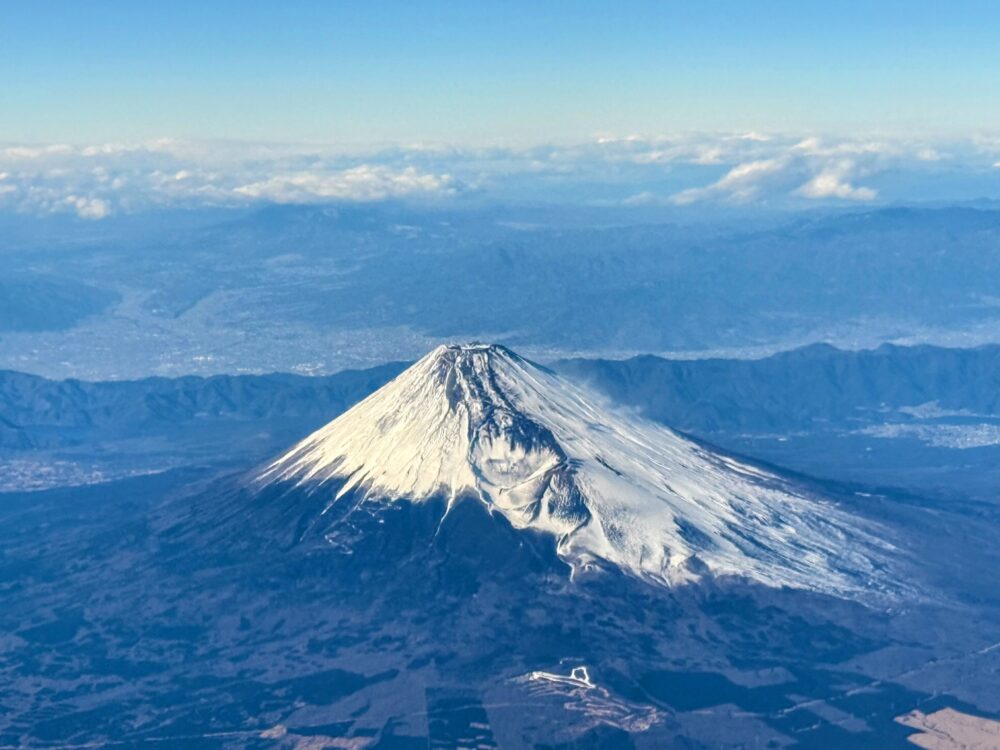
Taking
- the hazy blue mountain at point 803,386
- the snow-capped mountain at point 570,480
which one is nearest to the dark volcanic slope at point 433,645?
the snow-capped mountain at point 570,480

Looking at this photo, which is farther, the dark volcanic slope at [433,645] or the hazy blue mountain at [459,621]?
the hazy blue mountain at [459,621]

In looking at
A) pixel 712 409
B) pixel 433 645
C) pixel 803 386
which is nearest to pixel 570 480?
pixel 433 645

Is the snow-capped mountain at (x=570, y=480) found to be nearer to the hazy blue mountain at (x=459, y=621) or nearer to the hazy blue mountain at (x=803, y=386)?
the hazy blue mountain at (x=459, y=621)

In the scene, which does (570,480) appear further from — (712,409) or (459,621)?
(712,409)

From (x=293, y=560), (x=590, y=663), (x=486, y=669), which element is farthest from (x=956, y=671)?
(x=293, y=560)

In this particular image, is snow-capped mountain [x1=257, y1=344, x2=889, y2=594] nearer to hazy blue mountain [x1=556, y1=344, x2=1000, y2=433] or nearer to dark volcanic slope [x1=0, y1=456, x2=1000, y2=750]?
dark volcanic slope [x1=0, y1=456, x2=1000, y2=750]

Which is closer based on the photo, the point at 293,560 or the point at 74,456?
the point at 293,560

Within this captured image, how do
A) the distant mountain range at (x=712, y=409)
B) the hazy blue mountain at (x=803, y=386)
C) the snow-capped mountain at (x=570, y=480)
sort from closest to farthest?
the snow-capped mountain at (x=570, y=480) → the distant mountain range at (x=712, y=409) → the hazy blue mountain at (x=803, y=386)

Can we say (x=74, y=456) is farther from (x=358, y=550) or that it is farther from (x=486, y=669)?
(x=486, y=669)
